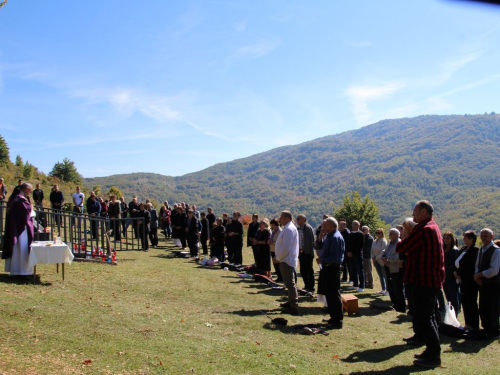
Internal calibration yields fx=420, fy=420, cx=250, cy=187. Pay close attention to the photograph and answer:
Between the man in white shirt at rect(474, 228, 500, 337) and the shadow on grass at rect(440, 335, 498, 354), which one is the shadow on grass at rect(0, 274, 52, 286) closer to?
the shadow on grass at rect(440, 335, 498, 354)

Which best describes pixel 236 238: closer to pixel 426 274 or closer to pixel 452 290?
pixel 452 290

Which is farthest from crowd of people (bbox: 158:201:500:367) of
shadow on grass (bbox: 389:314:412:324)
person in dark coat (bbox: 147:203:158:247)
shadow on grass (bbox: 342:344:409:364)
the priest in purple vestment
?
person in dark coat (bbox: 147:203:158:247)

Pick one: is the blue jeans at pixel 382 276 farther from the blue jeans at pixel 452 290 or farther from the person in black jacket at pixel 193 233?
the person in black jacket at pixel 193 233

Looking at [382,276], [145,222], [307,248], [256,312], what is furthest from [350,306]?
[145,222]

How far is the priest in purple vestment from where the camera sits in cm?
860

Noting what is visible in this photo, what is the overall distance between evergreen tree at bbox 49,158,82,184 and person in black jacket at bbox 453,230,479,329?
133 ft

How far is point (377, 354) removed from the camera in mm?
6473

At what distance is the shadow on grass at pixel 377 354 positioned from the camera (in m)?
6.18

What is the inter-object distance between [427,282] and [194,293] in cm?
563

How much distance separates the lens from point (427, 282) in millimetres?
5852

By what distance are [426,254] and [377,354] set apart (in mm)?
1798

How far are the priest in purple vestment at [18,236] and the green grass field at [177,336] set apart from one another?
348 mm

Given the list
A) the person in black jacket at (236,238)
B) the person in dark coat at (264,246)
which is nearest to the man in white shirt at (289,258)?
the person in dark coat at (264,246)

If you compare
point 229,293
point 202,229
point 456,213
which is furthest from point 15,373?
point 456,213
